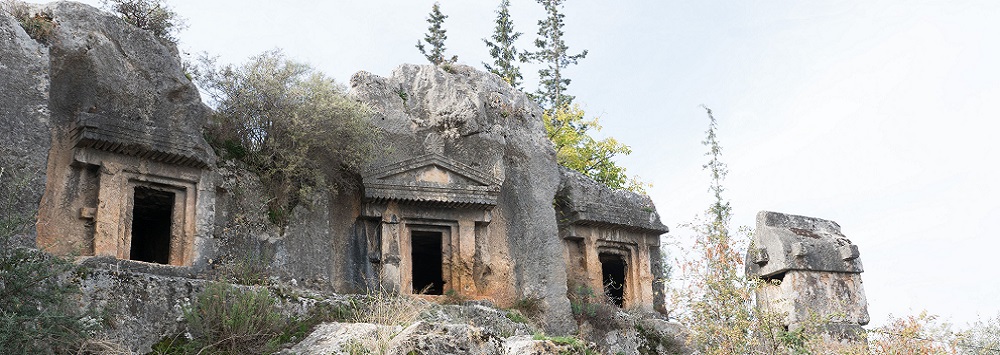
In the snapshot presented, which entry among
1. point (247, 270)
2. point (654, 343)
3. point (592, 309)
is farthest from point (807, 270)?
point (247, 270)

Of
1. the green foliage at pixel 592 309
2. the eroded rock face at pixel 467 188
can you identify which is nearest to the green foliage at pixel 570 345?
the eroded rock face at pixel 467 188

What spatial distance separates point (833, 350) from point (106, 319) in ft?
29.6

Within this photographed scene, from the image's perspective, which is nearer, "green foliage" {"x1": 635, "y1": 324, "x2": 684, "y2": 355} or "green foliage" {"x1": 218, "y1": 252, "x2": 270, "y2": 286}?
"green foliage" {"x1": 218, "y1": 252, "x2": 270, "y2": 286}

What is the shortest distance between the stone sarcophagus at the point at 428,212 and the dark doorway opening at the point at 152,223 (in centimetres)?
307

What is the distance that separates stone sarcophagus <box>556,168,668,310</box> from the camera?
61.6ft

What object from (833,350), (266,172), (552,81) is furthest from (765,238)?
(552,81)

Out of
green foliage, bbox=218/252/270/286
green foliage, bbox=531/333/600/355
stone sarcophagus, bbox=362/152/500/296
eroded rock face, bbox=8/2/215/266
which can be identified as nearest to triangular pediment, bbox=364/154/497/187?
stone sarcophagus, bbox=362/152/500/296

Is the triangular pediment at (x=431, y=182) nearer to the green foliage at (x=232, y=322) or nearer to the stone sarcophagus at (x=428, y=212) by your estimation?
the stone sarcophagus at (x=428, y=212)

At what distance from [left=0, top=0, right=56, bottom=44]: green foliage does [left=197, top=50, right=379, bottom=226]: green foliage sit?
255cm

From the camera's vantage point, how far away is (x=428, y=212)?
1652 centimetres

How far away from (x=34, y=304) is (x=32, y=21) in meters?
5.60

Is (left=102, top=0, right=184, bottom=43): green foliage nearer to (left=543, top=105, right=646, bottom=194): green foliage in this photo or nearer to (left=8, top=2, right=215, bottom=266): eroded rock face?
(left=8, top=2, right=215, bottom=266): eroded rock face

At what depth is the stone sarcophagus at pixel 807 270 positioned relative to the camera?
15.0m

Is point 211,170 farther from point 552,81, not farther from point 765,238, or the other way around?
point 552,81
